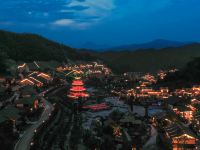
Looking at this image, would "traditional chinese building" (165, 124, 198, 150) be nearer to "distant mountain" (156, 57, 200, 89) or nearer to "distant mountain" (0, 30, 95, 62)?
"distant mountain" (156, 57, 200, 89)

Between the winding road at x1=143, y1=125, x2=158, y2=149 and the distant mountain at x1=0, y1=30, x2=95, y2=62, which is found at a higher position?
the distant mountain at x1=0, y1=30, x2=95, y2=62

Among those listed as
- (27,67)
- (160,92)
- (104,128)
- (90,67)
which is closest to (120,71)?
(90,67)

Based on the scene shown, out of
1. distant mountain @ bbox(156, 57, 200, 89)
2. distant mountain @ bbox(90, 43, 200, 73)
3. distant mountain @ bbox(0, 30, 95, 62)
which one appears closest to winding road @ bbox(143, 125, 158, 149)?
distant mountain @ bbox(156, 57, 200, 89)

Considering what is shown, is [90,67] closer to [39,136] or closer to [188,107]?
[188,107]

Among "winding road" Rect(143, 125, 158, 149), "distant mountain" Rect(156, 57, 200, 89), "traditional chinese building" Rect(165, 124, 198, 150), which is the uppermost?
"distant mountain" Rect(156, 57, 200, 89)

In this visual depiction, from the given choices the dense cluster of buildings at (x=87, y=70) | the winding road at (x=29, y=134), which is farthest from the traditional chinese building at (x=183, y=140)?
the dense cluster of buildings at (x=87, y=70)

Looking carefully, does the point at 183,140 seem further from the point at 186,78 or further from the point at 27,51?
the point at 27,51

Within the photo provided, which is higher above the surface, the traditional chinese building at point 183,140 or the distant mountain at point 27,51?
the distant mountain at point 27,51

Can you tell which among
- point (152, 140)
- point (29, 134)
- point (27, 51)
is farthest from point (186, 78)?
point (27, 51)

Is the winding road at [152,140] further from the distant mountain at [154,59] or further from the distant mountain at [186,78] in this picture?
the distant mountain at [154,59]

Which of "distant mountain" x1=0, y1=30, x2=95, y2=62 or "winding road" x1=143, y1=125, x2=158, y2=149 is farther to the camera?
"distant mountain" x1=0, y1=30, x2=95, y2=62

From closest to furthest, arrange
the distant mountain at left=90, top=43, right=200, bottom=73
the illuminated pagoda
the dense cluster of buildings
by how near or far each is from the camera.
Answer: the illuminated pagoda < the dense cluster of buildings < the distant mountain at left=90, top=43, right=200, bottom=73
